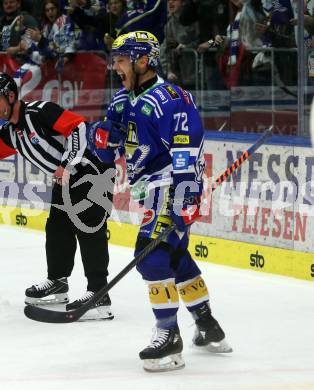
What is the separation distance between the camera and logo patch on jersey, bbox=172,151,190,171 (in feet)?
14.4

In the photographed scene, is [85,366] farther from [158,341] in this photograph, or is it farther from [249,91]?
[249,91]

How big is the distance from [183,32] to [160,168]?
318cm

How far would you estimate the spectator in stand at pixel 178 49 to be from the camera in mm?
7520

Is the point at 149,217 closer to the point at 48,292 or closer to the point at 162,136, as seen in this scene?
the point at 162,136

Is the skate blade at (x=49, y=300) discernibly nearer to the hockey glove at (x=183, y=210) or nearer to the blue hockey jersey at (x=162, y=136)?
the blue hockey jersey at (x=162, y=136)

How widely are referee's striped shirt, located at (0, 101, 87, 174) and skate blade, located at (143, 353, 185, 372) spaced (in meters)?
1.36

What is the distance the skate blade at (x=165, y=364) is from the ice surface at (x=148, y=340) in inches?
1.1

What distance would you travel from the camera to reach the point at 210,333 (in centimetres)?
473

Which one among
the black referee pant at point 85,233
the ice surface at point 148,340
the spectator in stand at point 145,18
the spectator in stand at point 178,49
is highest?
the spectator in stand at point 145,18

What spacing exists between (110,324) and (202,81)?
255 cm

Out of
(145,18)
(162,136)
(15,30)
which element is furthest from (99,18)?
(162,136)

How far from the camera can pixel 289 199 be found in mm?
6469

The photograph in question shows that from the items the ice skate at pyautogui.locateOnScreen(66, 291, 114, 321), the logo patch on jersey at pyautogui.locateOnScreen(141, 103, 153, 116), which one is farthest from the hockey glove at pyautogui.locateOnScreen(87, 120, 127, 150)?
the ice skate at pyautogui.locateOnScreen(66, 291, 114, 321)

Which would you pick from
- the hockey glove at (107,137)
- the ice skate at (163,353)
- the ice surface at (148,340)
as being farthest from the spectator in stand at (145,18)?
the ice skate at (163,353)
